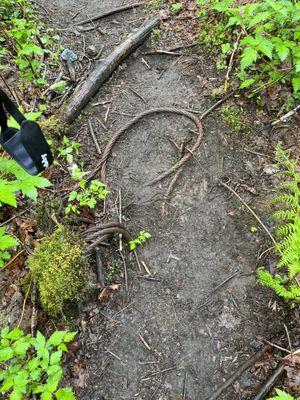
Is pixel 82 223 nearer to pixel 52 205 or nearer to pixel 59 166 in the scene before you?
pixel 52 205

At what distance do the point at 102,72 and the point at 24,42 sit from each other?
3.78 ft

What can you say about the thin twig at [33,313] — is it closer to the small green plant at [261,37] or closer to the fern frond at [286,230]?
the fern frond at [286,230]

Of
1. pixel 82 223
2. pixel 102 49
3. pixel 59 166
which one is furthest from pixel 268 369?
pixel 102 49

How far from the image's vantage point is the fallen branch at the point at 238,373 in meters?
3.07

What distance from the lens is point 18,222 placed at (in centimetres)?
365

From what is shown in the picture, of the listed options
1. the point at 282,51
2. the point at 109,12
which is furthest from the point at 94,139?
the point at 109,12

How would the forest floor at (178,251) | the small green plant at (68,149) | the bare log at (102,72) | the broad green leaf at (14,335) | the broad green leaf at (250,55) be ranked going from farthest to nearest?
the bare log at (102,72), the small green plant at (68,149), the broad green leaf at (250,55), the forest floor at (178,251), the broad green leaf at (14,335)

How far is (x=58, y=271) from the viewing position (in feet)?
9.98

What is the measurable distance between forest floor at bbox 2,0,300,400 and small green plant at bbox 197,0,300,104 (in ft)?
1.25

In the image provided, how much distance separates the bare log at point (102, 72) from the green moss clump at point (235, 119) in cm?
188

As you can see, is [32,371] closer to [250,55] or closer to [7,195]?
[7,195]

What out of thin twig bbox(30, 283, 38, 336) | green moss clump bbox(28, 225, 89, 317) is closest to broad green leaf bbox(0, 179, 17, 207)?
green moss clump bbox(28, 225, 89, 317)

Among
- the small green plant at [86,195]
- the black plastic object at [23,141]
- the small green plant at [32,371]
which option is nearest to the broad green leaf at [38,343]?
the small green plant at [32,371]

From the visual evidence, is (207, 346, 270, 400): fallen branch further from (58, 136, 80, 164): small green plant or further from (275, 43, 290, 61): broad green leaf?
(275, 43, 290, 61): broad green leaf
